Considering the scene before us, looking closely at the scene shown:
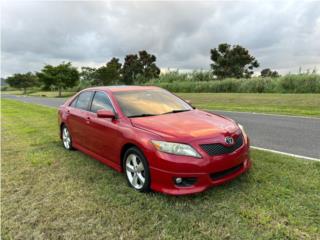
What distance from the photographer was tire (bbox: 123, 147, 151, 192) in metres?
3.61

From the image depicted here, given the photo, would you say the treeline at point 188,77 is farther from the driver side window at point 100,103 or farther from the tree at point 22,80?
the driver side window at point 100,103

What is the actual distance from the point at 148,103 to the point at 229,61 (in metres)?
43.3

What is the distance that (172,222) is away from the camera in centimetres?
302

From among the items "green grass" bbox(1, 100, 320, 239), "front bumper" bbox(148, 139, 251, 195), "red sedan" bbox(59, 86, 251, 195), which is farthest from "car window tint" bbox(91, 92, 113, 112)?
"front bumper" bbox(148, 139, 251, 195)

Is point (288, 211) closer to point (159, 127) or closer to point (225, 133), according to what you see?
point (225, 133)

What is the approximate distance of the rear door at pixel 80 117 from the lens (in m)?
5.29

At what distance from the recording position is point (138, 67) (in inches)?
2125

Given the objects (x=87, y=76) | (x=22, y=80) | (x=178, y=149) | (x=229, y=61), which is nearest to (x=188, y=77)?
(x=229, y=61)

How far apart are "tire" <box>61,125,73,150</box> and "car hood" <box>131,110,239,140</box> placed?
8.90 feet

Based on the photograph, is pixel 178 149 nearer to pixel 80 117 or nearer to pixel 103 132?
pixel 103 132

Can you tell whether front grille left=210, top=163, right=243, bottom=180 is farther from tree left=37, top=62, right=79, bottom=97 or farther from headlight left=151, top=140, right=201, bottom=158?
tree left=37, top=62, right=79, bottom=97

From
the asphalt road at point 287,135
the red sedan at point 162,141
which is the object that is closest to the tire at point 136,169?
the red sedan at point 162,141

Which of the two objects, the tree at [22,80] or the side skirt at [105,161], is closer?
the side skirt at [105,161]

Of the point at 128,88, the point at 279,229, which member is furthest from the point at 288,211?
the point at 128,88
